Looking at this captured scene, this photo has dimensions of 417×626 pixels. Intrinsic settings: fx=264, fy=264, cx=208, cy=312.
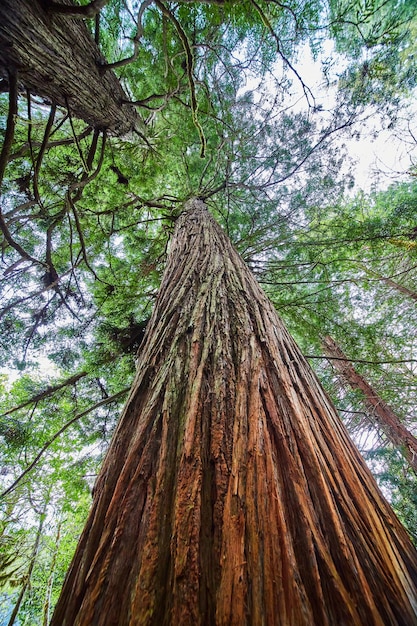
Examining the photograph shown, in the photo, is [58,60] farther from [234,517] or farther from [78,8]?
[234,517]

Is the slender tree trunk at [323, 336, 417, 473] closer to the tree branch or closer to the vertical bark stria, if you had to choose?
the vertical bark stria

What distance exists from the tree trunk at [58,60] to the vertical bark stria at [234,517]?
191 centimetres

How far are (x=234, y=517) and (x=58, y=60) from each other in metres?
2.46

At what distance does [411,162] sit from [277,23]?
10.5ft

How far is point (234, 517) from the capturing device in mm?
607

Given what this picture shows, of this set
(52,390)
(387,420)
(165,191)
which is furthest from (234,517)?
(387,420)

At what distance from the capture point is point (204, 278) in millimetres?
1685

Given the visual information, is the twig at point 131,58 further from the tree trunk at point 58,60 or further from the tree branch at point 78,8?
the tree branch at point 78,8

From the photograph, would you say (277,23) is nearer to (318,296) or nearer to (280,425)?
(318,296)

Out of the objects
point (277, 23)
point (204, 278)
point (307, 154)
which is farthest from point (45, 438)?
point (277, 23)

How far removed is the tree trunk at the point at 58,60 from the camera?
1382mm

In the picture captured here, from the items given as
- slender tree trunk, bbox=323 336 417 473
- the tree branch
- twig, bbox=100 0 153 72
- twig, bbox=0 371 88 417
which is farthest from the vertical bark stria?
slender tree trunk, bbox=323 336 417 473

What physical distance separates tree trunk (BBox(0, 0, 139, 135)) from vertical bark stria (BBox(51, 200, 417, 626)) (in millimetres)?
1911

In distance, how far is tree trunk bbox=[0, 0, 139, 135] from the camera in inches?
54.4
